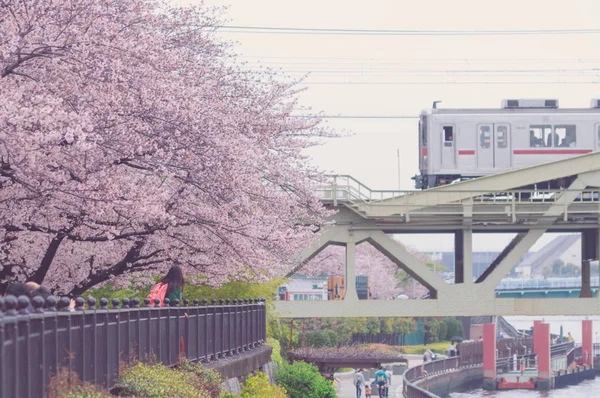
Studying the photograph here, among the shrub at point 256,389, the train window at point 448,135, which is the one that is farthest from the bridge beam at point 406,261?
the shrub at point 256,389

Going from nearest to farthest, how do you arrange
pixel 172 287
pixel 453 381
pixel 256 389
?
1. pixel 172 287
2. pixel 256 389
3. pixel 453 381

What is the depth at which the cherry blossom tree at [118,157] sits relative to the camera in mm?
13609

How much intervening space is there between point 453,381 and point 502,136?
33.2 m

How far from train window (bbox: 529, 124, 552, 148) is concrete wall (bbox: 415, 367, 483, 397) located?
16.8 metres

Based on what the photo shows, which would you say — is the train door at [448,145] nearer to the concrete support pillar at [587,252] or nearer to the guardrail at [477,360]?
the concrete support pillar at [587,252]

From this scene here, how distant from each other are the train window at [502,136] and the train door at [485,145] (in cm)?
Result: 26

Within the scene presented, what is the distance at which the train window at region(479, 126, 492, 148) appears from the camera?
43.1 meters

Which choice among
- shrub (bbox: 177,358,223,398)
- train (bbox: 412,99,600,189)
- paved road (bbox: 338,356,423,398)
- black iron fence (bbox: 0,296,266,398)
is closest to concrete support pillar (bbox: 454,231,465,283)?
train (bbox: 412,99,600,189)

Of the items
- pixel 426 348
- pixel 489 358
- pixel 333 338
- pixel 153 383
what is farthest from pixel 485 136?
pixel 426 348

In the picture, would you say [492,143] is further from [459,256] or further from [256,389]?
[256,389]

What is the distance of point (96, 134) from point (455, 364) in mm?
60467

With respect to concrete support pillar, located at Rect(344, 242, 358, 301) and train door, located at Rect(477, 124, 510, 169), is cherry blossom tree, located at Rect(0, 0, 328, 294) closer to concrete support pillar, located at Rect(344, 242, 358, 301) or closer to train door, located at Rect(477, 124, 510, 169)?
concrete support pillar, located at Rect(344, 242, 358, 301)

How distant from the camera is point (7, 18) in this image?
535 inches

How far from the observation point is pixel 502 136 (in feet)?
142
